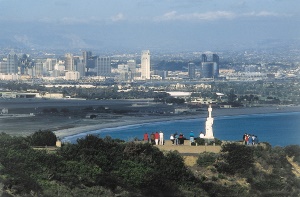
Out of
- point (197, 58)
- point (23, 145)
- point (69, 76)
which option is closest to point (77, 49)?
point (69, 76)

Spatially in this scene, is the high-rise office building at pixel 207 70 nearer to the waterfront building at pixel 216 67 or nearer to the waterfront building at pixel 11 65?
the waterfront building at pixel 216 67

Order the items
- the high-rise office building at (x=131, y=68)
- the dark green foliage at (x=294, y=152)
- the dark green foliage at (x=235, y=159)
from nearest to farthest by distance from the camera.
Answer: the dark green foliage at (x=235, y=159) < the dark green foliage at (x=294, y=152) < the high-rise office building at (x=131, y=68)

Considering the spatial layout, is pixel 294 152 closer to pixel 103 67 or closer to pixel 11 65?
pixel 11 65

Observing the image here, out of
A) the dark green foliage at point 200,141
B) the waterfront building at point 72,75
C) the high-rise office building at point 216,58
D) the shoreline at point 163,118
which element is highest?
the high-rise office building at point 216,58

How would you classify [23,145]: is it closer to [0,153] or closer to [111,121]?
[0,153]

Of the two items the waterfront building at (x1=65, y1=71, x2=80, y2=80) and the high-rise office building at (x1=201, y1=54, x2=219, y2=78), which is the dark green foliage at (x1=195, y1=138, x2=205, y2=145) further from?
the waterfront building at (x1=65, y1=71, x2=80, y2=80)

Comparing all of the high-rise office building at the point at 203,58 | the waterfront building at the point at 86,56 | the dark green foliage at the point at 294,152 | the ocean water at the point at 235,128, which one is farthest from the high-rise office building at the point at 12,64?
the dark green foliage at the point at 294,152

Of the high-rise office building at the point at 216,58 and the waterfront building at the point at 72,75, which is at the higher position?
the high-rise office building at the point at 216,58
